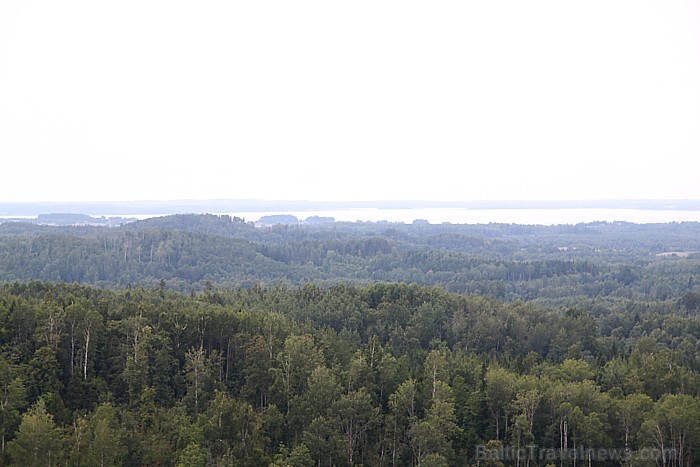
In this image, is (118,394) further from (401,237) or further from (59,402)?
(401,237)

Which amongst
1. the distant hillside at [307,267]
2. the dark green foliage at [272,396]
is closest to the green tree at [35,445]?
the dark green foliage at [272,396]

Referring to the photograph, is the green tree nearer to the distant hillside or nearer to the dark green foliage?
the dark green foliage

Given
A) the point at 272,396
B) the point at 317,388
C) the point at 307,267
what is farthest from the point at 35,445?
the point at 307,267

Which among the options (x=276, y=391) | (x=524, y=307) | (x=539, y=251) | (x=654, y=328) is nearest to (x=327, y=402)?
(x=276, y=391)

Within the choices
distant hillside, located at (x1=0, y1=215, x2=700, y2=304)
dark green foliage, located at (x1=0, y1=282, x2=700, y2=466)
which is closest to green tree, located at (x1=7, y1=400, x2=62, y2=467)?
dark green foliage, located at (x1=0, y1=282, x2=700, y2=466)

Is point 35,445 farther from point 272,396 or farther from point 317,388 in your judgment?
point 317,388

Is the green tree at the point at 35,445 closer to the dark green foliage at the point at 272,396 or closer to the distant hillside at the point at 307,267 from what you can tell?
the dark green foliage at the point at 272,396

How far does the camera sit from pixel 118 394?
41.9 meters

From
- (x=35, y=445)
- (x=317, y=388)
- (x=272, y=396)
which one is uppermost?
(x=317, y=388)

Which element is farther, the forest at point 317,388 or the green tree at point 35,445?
the forest at point 317,388

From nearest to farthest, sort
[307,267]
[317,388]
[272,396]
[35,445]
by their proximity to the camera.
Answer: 1. [35,445]
2. [317,388]
3. [272,396]
4. [307,267]

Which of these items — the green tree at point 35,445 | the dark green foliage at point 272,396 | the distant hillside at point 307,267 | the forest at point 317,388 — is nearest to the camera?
the green tree at point 35,445

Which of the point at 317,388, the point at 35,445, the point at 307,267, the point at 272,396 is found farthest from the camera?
the point at 307,267

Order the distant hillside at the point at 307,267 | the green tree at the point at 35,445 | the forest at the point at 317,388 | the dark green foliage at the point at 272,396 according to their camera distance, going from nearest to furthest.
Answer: the green tree at the point at 35,445 < the dark green foliage at the point at 272,396 < the forest at the point at 317,388 < the distant hillside at the point at 307,267
